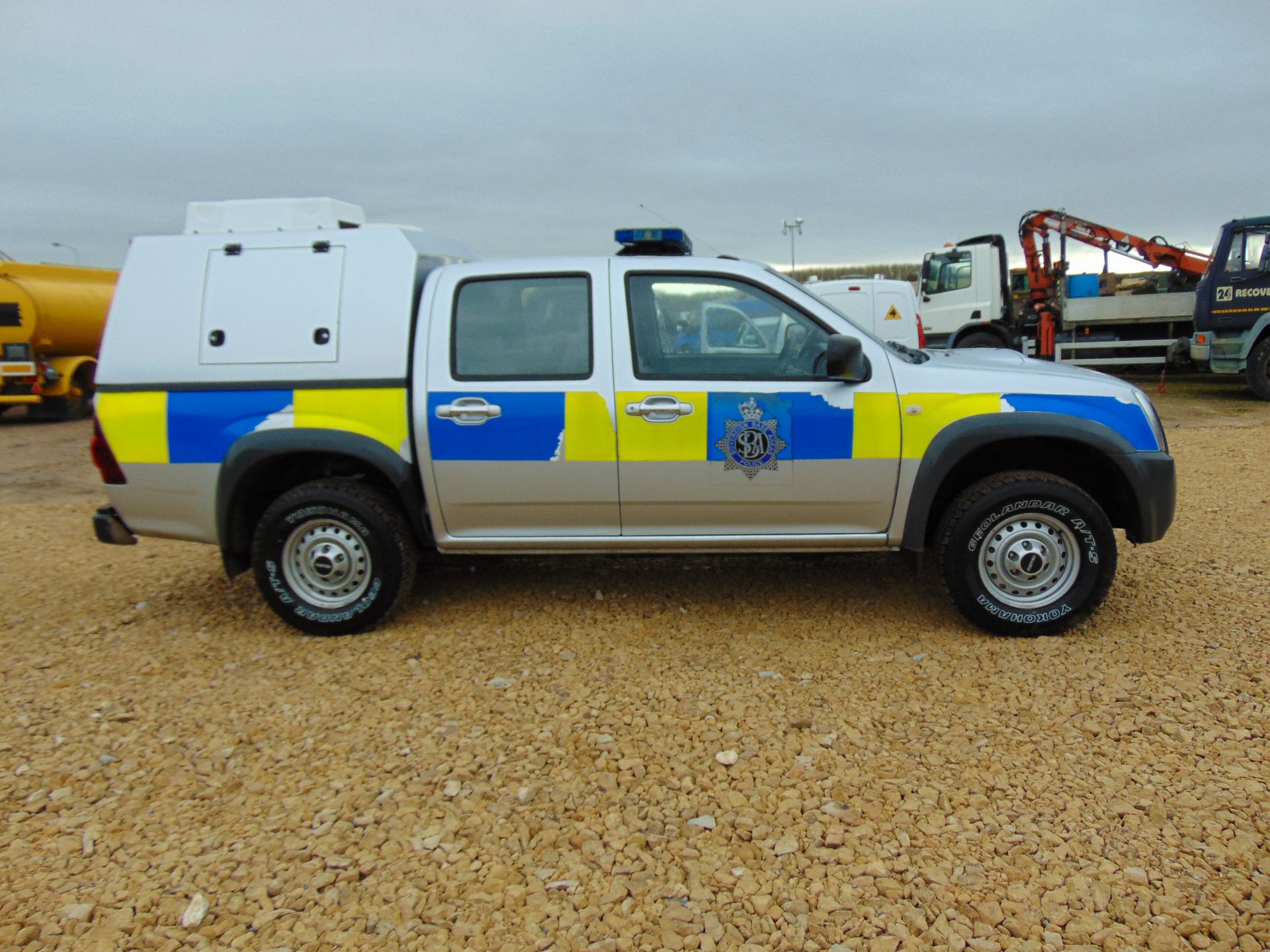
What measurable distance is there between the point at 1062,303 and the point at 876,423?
14443 millimetres

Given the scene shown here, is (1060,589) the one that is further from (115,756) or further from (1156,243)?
(1156,243)

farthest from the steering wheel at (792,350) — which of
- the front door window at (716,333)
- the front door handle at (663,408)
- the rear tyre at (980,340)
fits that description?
the rear tyre at (980,340)

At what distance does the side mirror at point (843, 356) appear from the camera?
4008 mm

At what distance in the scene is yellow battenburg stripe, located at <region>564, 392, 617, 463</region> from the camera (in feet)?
14.0

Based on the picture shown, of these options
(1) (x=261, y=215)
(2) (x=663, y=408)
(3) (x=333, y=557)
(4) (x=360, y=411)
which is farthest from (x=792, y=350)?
(1) (x=261, y=215)

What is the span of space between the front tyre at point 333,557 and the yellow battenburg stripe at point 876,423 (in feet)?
7.34

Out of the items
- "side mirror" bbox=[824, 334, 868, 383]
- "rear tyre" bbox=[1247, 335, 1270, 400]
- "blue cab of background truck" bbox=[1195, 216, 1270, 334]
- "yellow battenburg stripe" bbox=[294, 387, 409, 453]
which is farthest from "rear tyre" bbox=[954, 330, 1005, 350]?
"yellow battenburg stripe" bbox=[294, 387, 409, 453]

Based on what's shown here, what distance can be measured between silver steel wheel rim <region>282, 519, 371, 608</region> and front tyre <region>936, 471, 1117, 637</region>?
9.24 ft

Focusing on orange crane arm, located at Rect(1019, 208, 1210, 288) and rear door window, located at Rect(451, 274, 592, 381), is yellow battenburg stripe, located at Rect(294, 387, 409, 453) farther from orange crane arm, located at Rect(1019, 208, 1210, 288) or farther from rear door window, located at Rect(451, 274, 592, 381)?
orange crane arm, located at Rect(1019, 208, 1210, 288)

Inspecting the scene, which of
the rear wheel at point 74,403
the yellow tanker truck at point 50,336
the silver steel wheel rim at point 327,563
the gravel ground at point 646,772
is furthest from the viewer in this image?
the rear wheel at point 74,403

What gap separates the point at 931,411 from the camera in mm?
4227

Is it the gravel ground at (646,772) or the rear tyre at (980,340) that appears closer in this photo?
the gravel ground at (646,772)

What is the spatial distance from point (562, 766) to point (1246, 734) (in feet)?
8.11

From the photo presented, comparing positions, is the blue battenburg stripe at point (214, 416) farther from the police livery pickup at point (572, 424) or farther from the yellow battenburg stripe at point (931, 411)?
the yellow battenburg stripe at point (931, 411)
